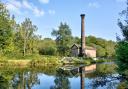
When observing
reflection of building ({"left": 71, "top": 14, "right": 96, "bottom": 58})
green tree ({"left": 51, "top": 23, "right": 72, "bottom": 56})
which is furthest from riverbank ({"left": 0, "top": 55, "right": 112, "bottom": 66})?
green tree ({"left": 51, "top": 23, "right": 72, "bottom": 56})

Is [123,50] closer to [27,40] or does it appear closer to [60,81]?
[60,81]

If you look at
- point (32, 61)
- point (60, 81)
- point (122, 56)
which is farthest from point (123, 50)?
point (32, 61)

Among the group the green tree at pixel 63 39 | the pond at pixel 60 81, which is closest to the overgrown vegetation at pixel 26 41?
the green tree at pixel 63 39

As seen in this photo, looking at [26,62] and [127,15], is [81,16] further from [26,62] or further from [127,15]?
[127,15]

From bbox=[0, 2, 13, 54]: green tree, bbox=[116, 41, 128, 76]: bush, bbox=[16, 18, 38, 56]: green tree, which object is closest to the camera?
bbox=[116, 41, 128, 76]: bush

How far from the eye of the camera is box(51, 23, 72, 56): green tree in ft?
326

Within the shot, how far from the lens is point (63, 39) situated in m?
100

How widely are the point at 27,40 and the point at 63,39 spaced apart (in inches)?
953

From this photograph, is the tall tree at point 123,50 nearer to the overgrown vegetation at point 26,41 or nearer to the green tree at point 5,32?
the overgrown vegetation at point 26,41

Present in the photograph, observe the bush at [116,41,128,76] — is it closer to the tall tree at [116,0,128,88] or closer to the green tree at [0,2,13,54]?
the tall tree at [116,0,128,88]

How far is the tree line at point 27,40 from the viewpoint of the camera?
4603cm

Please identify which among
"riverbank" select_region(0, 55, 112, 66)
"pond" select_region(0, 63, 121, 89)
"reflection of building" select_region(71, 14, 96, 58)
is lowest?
"pond" select_region(0, 63, 121, 89)

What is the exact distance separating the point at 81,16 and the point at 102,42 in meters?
54.6

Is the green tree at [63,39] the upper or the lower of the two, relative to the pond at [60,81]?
upper
